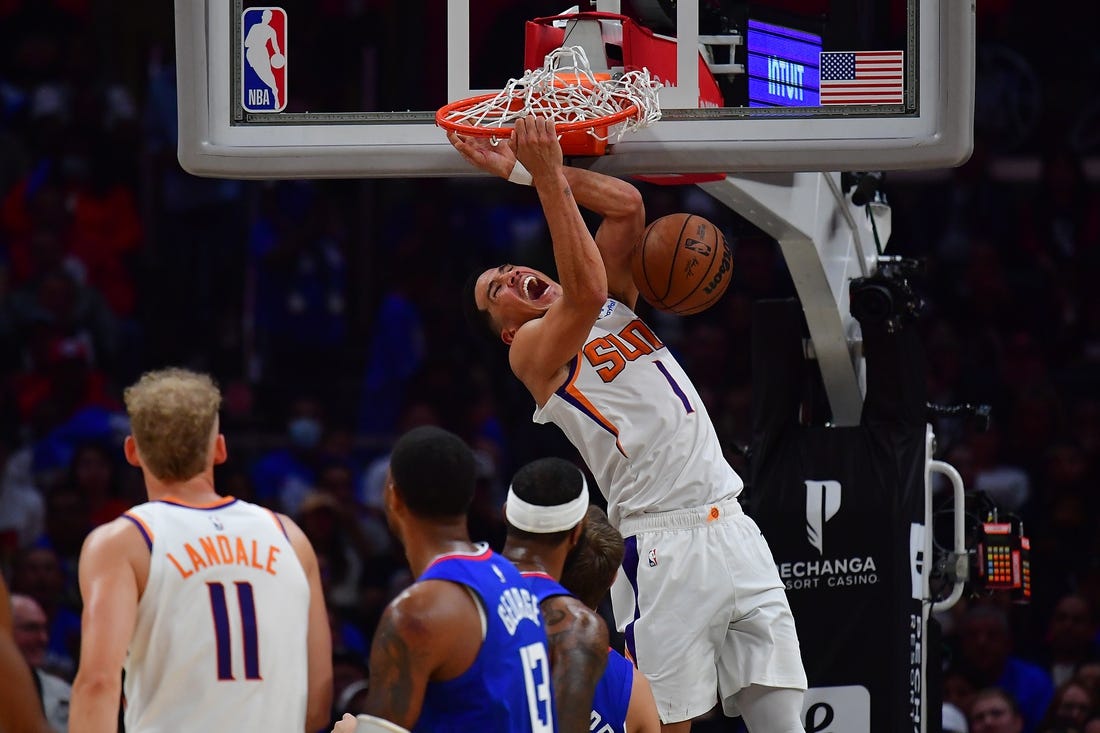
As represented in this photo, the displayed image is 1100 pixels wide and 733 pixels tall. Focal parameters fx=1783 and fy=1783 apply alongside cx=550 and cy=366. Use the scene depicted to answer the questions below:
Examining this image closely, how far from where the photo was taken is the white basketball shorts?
5.47 meters

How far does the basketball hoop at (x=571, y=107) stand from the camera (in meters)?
A: 5.22

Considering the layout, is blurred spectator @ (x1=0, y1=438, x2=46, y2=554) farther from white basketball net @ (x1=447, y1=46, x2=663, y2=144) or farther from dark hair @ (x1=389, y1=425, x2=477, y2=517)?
dark hair @ (x1=389, y1=425, x2=477, y2=517)

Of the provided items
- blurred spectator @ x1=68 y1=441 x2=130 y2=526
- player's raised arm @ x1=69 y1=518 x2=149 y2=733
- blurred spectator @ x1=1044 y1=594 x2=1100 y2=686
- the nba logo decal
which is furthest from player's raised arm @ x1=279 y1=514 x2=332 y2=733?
blurred spectator @ x1=68 y1=441 x2=130 y2=526

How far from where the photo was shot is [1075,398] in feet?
37.4

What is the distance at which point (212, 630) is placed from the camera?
4.57 metres

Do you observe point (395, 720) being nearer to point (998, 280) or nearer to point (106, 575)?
point (106, 575)

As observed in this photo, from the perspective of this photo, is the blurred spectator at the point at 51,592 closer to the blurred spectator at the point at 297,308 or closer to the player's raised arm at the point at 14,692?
the blurred spectator at the point at 297,308

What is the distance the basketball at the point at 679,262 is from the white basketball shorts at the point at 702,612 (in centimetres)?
68

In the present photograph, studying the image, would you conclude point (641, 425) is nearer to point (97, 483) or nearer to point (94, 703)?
point (94, 703)

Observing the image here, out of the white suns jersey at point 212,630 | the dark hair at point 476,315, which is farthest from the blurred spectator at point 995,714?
the white suns jersey at point 212,630

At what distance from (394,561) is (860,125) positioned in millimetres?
5470

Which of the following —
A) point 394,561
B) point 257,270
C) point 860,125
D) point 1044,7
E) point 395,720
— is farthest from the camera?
point 1044,7

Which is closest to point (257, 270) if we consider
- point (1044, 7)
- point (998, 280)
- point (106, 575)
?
point (998, 280)

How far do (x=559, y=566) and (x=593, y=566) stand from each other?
1.54 ft
